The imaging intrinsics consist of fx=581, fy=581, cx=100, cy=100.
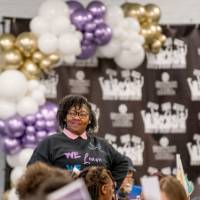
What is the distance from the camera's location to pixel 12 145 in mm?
5324

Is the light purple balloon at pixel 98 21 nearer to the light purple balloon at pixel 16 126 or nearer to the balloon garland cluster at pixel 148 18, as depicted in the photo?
the balloon garland cluster at pixel 148 18

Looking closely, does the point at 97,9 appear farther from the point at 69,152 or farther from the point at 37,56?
the point at 69,152

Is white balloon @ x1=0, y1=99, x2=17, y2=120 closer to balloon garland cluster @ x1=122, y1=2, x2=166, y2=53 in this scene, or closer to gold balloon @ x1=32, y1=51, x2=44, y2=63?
gold balloon @ x1=32, y1=51, x2=44, y2=63

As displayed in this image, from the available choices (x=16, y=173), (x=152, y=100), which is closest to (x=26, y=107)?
(x=16, y=173)

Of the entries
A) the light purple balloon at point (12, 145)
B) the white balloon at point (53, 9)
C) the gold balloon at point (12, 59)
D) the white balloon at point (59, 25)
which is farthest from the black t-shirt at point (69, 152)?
the white balloon at point (53, 9)

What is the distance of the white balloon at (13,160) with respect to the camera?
17.9 ft

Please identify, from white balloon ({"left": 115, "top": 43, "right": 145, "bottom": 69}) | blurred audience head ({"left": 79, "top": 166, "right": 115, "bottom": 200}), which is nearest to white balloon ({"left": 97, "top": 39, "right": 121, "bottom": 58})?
white balloon ({"left": 115, "top": 43, "right": 145, "bottom": 69})

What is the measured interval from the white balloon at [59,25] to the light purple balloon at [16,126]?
2.91ft

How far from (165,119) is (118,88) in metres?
0.60

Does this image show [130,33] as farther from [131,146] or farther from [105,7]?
[131,146]

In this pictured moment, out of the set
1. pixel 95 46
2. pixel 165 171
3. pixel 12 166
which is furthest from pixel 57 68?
pixel 165 171

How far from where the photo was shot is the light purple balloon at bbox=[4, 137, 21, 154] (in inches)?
210

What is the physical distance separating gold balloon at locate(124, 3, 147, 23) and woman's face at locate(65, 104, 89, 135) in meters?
2.35

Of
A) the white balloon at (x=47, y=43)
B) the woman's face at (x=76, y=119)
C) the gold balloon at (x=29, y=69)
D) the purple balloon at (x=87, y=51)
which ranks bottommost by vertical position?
the woman's face at (x=76, y=119)
